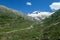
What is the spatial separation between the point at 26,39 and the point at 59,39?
148 feet

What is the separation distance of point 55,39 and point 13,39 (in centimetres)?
5034

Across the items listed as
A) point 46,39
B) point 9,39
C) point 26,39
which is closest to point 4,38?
point 9,39

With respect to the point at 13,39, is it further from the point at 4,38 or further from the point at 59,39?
the point at 59,39

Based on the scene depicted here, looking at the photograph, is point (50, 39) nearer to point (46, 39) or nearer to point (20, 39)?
point (46, 39)

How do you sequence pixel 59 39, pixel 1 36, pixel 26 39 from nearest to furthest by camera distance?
pixel 59 39
pixel 26 39
pixel 1 36

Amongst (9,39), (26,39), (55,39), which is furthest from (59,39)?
(9,39)

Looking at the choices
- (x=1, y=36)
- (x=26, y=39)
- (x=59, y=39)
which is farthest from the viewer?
(x=1, y=36)

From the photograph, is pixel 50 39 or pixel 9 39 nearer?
pixel 50 39

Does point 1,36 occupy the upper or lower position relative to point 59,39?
upper

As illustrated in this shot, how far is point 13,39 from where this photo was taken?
16600cm

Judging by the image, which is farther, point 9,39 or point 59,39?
point 9,39

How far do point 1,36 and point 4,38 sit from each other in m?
9.99

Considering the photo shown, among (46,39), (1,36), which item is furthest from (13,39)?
(46,39)

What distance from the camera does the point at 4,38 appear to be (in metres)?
174
